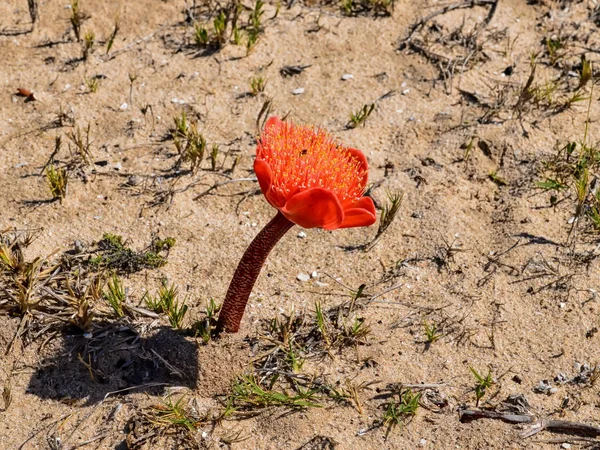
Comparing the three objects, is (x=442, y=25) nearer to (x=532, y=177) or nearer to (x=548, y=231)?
(x=532, y=177)

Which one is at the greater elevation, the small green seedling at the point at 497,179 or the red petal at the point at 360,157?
the red petal at the point at 360,157

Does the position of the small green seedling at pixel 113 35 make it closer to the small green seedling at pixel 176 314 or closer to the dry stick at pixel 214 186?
the dry stick at pixel 214 186

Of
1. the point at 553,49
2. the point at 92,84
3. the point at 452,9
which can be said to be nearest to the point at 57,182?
the point at 92,84

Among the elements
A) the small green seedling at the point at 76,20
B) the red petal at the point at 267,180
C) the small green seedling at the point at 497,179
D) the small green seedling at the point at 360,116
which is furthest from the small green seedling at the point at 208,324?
the small green seedling at the point at 76,20

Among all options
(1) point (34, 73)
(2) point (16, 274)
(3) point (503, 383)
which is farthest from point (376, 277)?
(1) point (34, 73)

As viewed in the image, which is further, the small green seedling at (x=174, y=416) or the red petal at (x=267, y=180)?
the small green seedling at (x=174, y=416)
